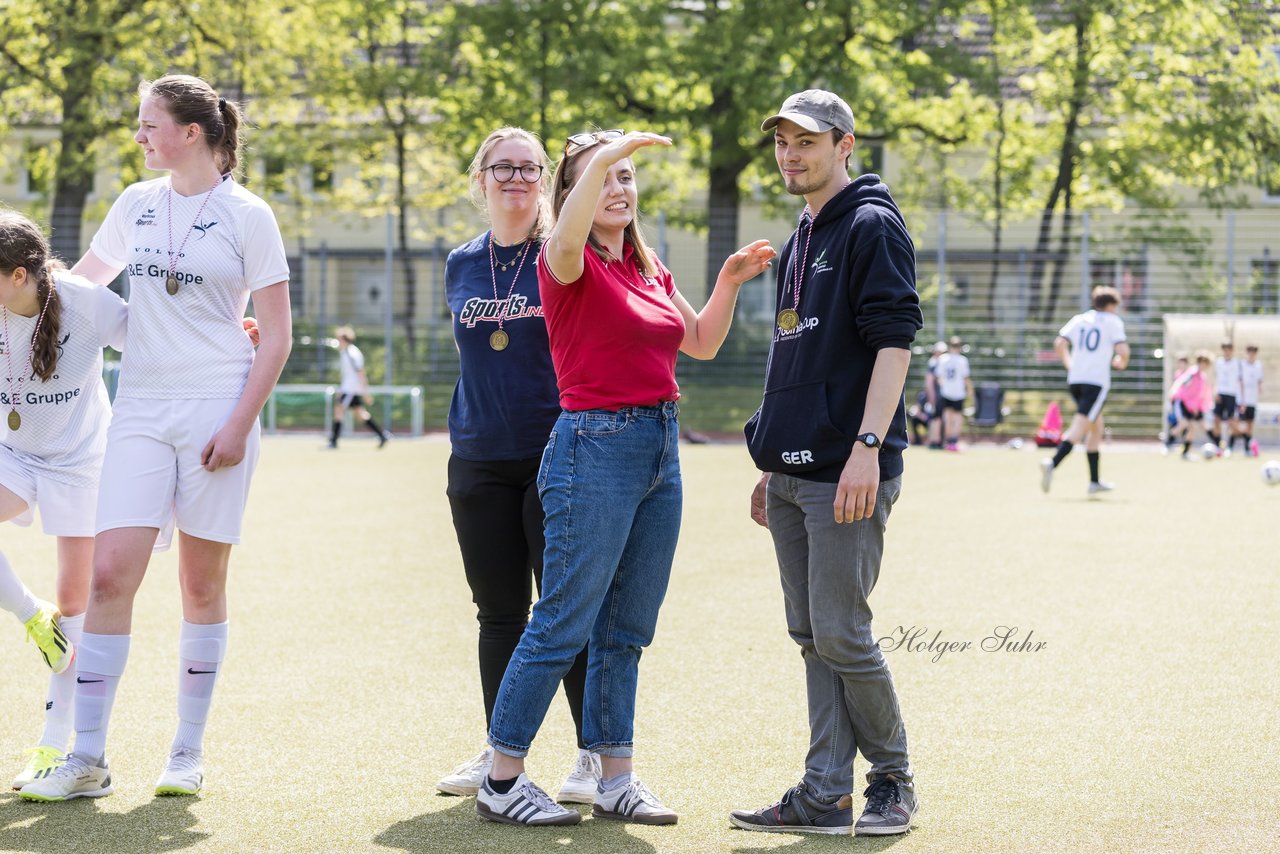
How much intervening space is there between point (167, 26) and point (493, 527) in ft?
96.9

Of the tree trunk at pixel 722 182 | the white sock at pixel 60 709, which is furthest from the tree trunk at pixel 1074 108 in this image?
the white sock at pixel 60 709

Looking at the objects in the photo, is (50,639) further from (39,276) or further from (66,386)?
(39,276)

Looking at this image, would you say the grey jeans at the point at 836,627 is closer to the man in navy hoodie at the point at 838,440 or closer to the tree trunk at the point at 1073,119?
the man in navy hoodie at the point at 838,440

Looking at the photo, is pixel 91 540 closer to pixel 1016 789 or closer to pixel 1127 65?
pixel 1016 789

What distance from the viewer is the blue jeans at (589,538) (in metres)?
4.16

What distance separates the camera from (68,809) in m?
4.33

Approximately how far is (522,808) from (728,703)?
1726mm

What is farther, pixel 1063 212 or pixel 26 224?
pixel 1063 212

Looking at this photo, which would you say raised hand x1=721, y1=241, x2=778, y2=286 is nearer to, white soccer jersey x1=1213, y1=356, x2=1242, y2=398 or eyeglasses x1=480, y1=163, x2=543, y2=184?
eyeglasses x1=480, y1=163, x2=543, y2=184

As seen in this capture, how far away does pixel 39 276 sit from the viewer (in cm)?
460

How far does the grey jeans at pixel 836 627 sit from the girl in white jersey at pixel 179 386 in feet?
5.09

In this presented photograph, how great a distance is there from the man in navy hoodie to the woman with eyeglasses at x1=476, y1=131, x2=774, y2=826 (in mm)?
248

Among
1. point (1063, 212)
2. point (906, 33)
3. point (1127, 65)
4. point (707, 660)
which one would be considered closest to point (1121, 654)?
point (707, 660)

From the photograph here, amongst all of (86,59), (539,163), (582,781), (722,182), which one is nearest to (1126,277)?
(722,182)
